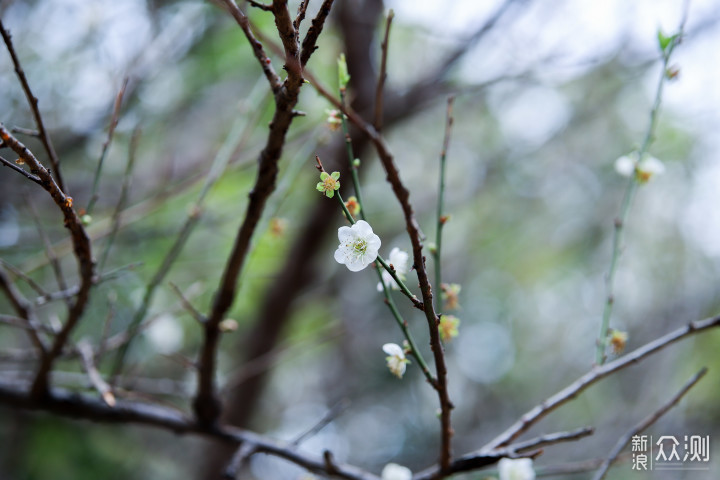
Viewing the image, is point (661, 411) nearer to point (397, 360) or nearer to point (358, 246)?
point (397, 360)

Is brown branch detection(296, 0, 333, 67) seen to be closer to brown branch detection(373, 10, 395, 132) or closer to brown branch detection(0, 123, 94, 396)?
brown branch detection(373, 10, 395, 132)

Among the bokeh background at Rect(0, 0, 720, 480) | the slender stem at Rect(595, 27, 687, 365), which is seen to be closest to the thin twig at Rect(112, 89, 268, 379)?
the bokeh background at Rect(0, 0, 720, 480)

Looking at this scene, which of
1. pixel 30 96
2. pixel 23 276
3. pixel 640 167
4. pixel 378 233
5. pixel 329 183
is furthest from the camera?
pixel 378 233

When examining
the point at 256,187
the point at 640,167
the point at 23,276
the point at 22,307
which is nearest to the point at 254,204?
the point at 256,187

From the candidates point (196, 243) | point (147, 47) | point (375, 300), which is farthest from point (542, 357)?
point (147, 47)

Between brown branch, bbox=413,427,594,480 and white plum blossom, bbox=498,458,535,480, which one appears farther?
white plum blossom, bbox=498,458,535,480

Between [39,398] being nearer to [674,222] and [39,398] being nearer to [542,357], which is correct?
[542,357]

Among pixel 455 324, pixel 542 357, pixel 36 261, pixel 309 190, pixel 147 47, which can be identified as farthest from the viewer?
pixel 542 357
